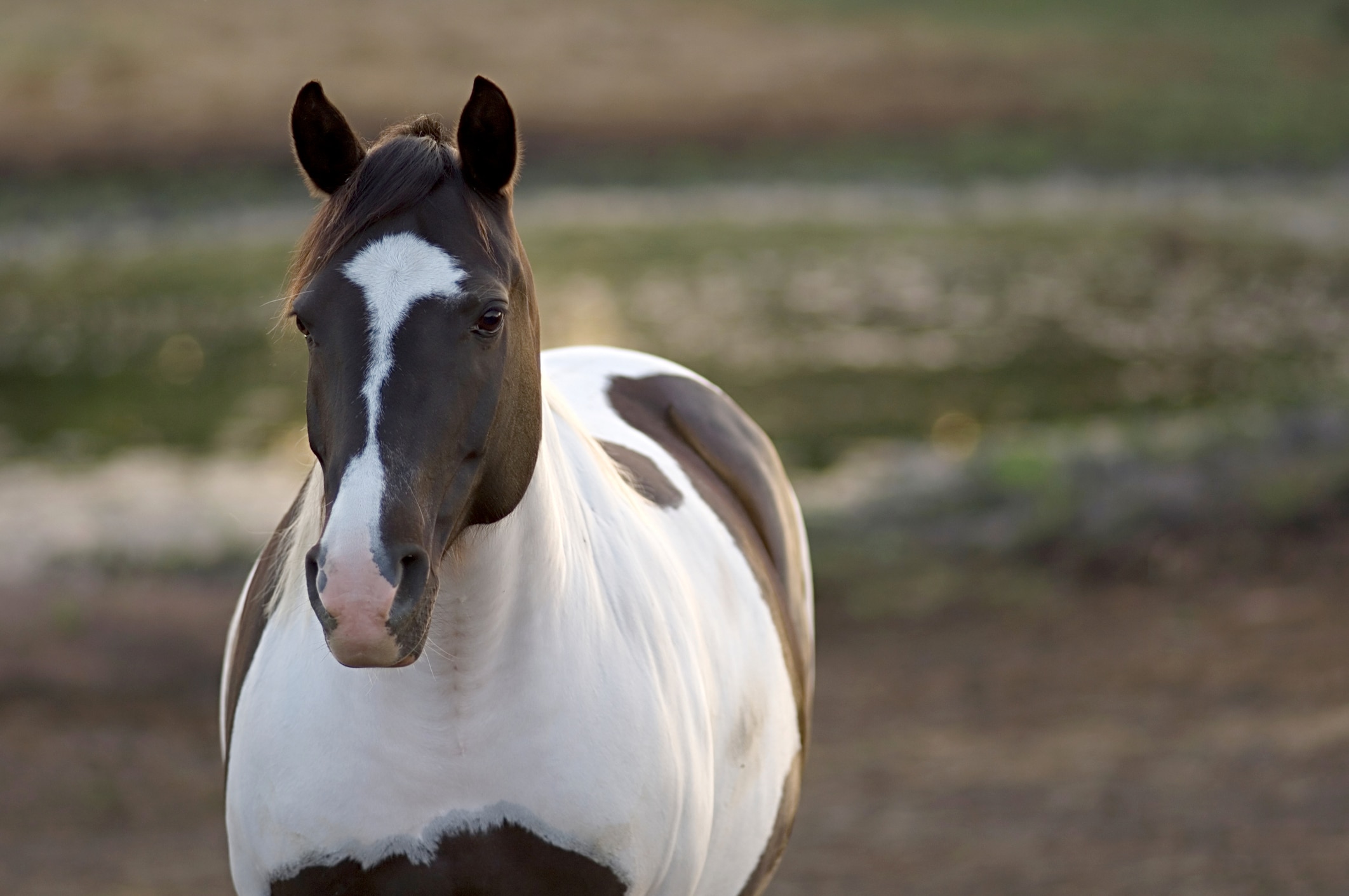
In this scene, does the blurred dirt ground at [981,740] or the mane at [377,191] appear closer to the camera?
the mane at [377,191]

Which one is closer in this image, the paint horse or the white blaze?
the white blaze

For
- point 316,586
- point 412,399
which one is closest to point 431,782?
point 316,586

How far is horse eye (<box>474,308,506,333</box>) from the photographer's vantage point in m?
2.00

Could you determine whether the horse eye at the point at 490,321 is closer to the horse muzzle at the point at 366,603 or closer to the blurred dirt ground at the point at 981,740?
the horse muzzle at the point at 366,603

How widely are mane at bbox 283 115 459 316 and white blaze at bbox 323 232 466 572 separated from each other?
6 centimetres

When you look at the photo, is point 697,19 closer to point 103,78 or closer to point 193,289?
point 103,78

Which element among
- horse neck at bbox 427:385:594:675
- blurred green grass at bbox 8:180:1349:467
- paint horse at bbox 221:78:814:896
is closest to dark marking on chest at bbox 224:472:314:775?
paint horse at bbox 221:78:814:896

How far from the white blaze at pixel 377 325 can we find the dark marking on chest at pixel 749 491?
4.36 feet

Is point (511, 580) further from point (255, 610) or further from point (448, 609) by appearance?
point (255, 610)

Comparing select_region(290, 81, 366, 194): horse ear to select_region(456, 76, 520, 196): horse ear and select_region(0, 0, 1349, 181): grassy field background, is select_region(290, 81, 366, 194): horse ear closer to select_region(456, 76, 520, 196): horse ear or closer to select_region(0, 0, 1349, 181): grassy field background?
select_region(456, 76, 520, 196): horse ear

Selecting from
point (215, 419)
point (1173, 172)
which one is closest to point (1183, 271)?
point (1173, 172)

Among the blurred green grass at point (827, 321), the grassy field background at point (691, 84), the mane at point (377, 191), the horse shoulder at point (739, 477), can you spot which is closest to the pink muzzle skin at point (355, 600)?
the mane at point (377, 191)

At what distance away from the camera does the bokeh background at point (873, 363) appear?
548 centimetres

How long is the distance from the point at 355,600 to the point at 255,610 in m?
0.89
